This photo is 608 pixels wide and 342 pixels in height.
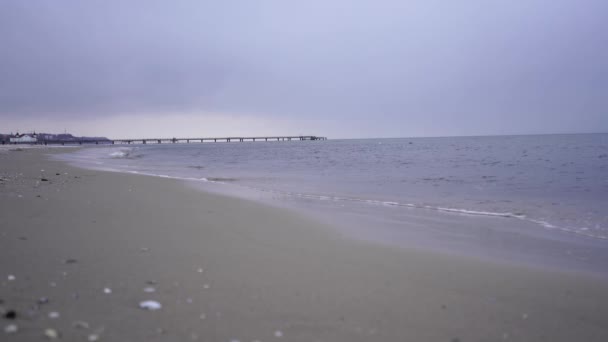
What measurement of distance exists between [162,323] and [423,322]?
2.01 m

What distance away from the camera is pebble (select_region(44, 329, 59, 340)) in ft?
7.34

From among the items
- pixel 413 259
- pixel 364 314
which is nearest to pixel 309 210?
pixel 413 259

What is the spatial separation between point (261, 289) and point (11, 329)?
72.0 inches

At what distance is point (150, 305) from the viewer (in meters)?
2.84

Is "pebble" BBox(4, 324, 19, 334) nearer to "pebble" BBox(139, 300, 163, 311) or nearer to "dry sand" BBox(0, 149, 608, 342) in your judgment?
"dry sand" BBox(0, 149, 608, 342)

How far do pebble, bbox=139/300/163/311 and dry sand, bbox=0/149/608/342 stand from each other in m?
0.05

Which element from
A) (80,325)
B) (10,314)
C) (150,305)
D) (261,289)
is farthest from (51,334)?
(261,289)

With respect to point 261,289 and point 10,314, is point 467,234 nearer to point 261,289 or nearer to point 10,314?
point 261,289

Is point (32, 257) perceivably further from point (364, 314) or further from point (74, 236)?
point (364, 314)

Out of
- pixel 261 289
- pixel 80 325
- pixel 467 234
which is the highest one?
pixel 80 325

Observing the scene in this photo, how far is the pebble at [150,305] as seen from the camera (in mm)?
2798

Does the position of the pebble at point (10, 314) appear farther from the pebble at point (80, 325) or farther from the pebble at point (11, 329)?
the pebble at point (80, 325)

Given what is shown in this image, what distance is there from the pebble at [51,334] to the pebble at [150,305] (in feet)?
2.00

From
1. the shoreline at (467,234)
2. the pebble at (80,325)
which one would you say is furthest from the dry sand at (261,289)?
the shoreline at (467,234)
